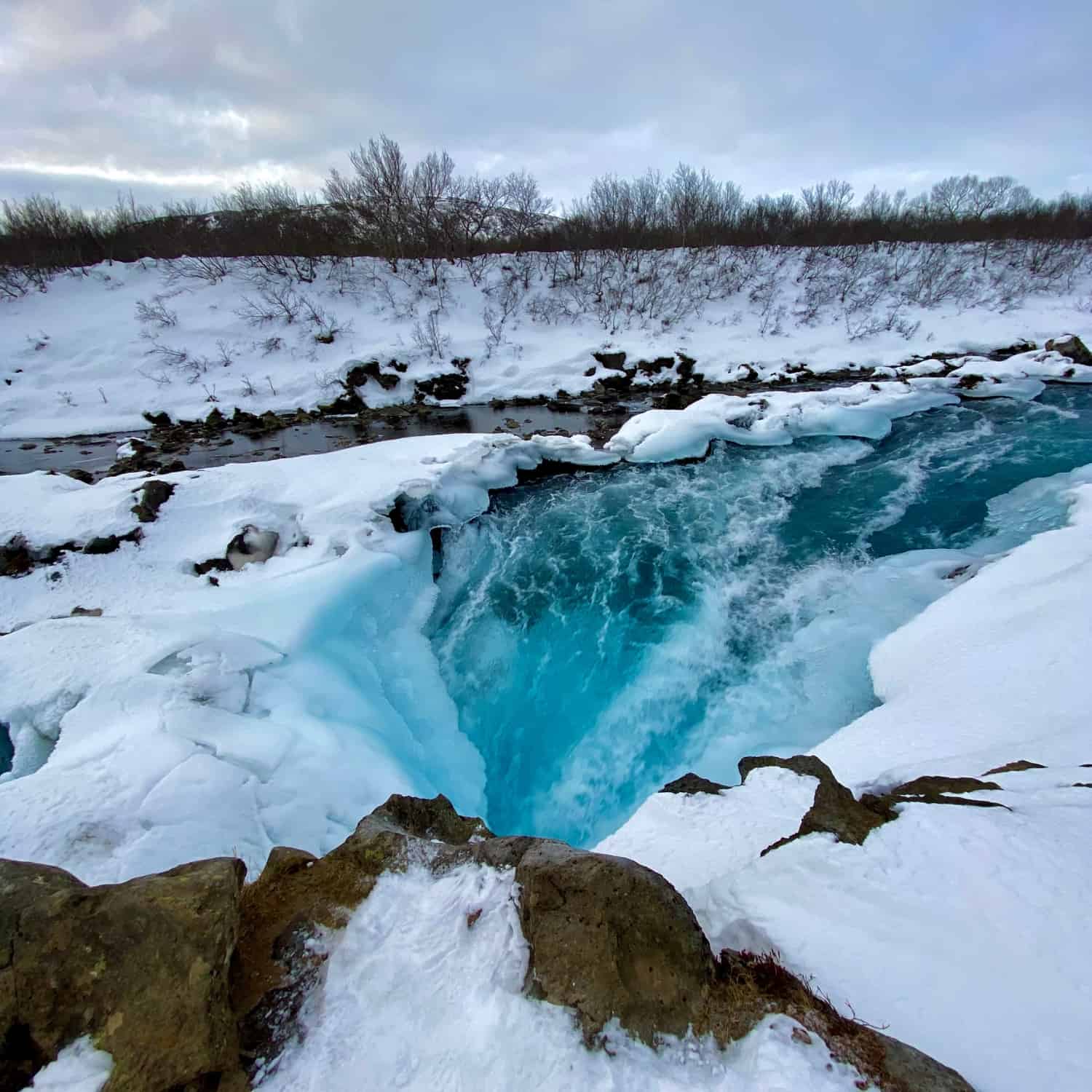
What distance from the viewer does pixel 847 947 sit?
7.62ft

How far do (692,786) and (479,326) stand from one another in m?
19.9

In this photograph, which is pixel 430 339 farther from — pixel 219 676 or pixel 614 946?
pixel 614 946

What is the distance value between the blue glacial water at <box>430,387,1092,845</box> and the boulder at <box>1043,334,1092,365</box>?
6318 mm

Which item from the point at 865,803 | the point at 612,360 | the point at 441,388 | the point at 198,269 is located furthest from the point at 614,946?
the point at 198,269

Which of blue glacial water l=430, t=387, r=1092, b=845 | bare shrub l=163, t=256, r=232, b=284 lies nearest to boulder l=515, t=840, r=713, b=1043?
blue glacial water l=430, t=387, r=1092, b=845

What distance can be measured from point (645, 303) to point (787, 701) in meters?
20.1

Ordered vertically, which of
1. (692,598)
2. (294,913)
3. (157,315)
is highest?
(157,315)

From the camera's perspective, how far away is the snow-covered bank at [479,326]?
17000mm

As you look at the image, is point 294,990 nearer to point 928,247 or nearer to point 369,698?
point 369,698

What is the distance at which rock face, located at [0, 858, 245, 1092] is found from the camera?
1.72 meters

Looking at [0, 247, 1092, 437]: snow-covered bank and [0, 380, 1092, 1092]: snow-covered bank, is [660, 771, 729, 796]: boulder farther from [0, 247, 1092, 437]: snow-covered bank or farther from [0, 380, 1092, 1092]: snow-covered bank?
[0, 247, 1092, 437]: snow-covered bank

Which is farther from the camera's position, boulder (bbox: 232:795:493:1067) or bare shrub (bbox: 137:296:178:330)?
bare shrub (bbox: 137:296:178:330)

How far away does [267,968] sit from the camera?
213 cm

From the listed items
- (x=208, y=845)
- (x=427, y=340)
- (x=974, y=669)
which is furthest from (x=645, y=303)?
(x=208, y=845)
